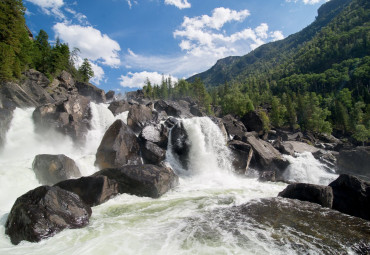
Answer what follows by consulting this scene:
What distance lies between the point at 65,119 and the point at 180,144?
1511cm

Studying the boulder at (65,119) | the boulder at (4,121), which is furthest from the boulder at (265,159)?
the boulder at (4,121)

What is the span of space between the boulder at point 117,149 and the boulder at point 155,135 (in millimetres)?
2015

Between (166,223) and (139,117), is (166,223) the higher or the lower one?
the lower one

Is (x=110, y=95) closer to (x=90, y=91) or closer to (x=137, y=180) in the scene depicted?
(x=90, y=91)

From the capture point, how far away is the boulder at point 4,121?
2088 cm

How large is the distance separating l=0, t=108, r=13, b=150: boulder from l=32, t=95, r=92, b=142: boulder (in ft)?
7.94

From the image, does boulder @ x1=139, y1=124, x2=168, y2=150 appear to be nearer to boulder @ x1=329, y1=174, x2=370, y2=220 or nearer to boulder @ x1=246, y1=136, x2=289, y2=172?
boulder @ x1=246, y1=136, x2=289, y2=172

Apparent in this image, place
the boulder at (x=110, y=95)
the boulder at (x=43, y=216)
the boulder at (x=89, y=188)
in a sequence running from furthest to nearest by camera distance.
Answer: the boulder at (x=110, y=95), the boulder at (x=89, y=188), the boulder at (x=43, y=216)

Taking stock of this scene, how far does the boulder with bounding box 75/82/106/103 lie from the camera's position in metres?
56.9

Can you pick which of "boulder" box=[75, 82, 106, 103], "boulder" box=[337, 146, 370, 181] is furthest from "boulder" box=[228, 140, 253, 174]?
"boulder" box=[75, 82, 106, 103]

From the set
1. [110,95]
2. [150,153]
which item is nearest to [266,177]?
[150,153]

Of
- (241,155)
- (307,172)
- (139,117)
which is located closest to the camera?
(241,155)

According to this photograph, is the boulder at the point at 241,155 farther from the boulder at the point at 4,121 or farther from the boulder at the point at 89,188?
the boulder at the point at 4,121

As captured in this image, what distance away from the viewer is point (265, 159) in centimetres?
2848
